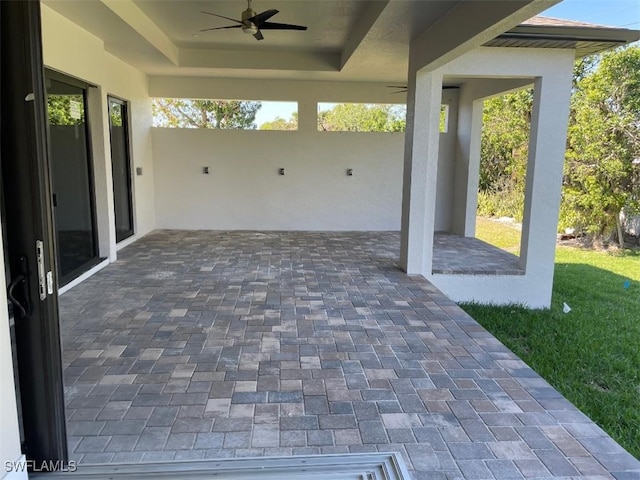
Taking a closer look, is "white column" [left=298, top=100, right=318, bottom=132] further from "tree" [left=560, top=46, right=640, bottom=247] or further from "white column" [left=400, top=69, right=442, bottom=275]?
"tree" [left=560, top=46, right=640, bottom=247]

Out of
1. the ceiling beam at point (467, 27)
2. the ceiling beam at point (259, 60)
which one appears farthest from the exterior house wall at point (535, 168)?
the ceiling beam at point (259, 60)

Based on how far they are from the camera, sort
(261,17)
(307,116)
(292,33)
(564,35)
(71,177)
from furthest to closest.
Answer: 1. (307,116)
2. (292,33)
3. (71,177)
4. (564,35)
5. (261,17)

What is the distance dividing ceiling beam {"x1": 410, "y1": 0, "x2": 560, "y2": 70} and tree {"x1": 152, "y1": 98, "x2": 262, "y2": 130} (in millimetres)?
4045

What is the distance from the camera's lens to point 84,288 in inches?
188

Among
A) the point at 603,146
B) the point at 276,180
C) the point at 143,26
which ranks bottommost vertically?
the point at 276,180

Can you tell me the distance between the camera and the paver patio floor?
2.19 meters

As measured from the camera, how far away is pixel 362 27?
5.36 meters

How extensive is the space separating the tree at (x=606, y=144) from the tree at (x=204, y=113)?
7.09 meters

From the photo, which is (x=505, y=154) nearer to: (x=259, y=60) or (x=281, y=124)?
(x=281, y=124)

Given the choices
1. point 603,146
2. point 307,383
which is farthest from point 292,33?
point 603,146

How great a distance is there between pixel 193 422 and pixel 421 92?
453cm

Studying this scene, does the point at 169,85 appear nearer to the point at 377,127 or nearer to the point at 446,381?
the point at 377,127

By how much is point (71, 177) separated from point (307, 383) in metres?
3.98

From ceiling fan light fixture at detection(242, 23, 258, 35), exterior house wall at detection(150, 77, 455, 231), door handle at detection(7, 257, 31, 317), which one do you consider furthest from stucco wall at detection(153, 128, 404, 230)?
door handle at detection(7, 257, 31, 317)
